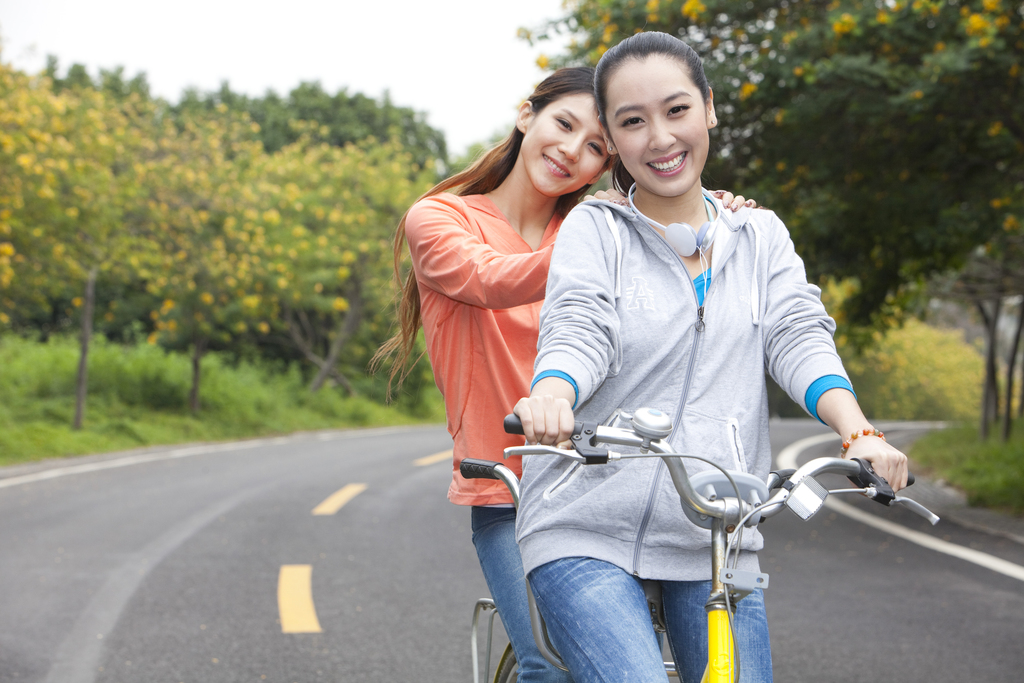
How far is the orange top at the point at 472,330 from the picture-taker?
7.13 feet

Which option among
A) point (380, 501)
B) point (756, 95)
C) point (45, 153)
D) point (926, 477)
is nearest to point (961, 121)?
point (756, 95)

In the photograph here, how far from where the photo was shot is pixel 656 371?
5.79ft

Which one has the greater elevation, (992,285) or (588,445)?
(992,285)

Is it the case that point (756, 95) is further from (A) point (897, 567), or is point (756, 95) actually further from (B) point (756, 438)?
(B) point (756, 438)

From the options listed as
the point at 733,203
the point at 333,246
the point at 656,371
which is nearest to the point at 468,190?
the point at 733,203

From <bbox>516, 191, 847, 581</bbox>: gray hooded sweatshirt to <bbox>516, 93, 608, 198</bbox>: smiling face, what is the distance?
0.55 m

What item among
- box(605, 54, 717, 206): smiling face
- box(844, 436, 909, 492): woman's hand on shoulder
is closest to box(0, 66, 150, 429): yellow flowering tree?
box(605, 54, 717, 206): smiling face

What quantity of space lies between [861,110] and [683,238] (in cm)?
663

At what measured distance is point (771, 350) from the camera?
72.7 inches

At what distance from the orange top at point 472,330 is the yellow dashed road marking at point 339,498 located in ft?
22.6

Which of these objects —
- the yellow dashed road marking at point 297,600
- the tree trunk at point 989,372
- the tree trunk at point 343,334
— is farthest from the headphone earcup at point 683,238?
the tree trunk at point 343,334

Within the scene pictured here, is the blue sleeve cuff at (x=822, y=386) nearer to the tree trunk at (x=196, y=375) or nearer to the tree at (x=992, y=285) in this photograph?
the tree at (x=992, y=285)

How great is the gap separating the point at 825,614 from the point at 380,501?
5272 mm

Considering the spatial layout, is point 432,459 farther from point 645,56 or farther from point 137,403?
point 645,56
